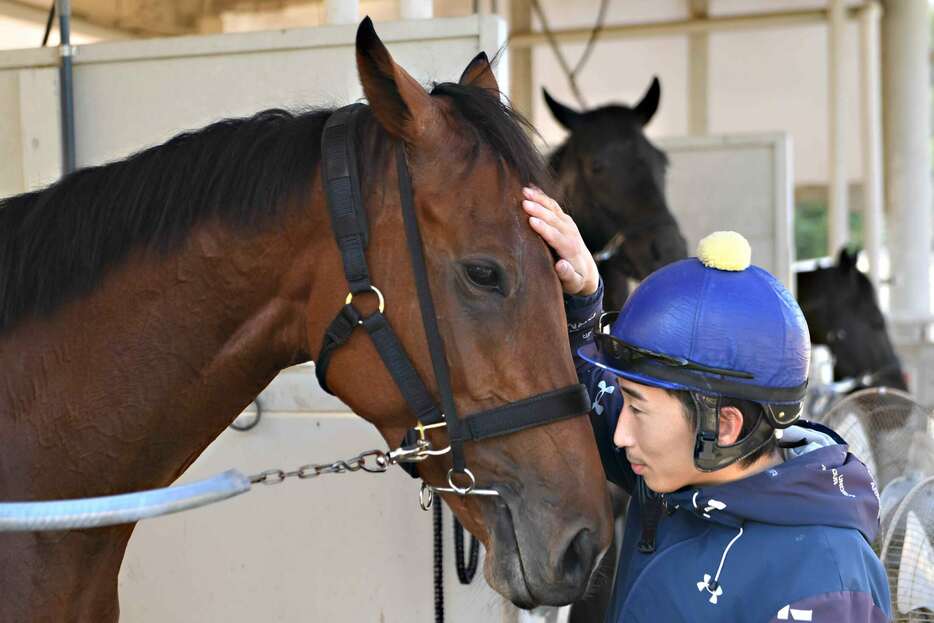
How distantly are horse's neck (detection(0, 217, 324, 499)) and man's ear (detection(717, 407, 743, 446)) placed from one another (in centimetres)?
64

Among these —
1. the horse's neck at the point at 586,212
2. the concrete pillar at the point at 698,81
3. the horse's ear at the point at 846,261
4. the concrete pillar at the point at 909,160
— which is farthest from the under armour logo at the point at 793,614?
the concrete pillar at the point at 698,81

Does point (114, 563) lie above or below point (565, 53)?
below

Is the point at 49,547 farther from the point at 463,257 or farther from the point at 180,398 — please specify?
the point at 463,257

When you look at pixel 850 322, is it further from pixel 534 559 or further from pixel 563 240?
pixel 534 559

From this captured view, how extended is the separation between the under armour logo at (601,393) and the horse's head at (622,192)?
8.00 ft

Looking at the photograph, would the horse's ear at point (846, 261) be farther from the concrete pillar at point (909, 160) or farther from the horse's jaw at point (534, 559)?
the horse's jaw at point (534, 559)

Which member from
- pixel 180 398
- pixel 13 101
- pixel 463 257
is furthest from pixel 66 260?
pixel 13 101

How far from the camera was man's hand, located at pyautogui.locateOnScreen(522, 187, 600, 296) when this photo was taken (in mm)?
1527

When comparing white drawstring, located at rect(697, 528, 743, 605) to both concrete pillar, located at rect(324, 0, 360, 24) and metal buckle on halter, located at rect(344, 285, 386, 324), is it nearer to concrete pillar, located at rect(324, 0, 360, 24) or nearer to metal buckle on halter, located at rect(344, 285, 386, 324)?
metal buckle on halter, located at rect(344, 285, 386, 324)

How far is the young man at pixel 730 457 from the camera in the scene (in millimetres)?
1356

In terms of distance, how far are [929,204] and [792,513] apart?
7819mm

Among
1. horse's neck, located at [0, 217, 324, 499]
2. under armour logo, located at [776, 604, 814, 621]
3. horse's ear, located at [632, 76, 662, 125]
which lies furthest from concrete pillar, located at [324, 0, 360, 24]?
horse's ear, located at [632, 76, 662, 125]

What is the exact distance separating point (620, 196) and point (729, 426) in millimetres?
2971

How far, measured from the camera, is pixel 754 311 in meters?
1.42
